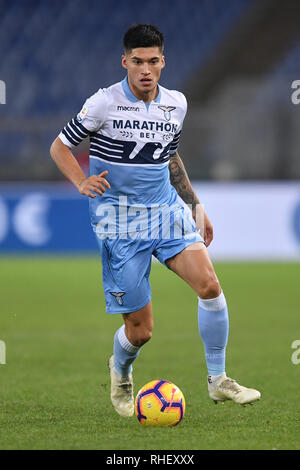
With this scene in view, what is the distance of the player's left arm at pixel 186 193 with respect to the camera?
216 inches

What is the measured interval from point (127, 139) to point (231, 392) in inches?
60.5

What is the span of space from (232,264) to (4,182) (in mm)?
4341

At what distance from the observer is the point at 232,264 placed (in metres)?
14.8

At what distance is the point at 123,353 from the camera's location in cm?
529

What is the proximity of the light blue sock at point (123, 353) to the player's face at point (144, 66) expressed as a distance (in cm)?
145

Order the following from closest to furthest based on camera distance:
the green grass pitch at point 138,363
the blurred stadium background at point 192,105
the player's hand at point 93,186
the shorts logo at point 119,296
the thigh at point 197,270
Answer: the green grass pitch at point 138,363
the player's hand at point 93,186
the thigh at point 197,270
the shorts logo at point 119,296
the blurred stadium background at point 192,105

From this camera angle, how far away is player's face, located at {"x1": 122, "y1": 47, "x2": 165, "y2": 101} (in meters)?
4.94

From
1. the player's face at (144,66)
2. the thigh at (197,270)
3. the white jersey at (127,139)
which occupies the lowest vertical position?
the thigh at (197,270)

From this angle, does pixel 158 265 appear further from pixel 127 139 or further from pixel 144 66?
pixel 144 66

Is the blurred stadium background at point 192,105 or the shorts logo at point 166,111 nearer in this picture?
the shorts logo at point 166,111

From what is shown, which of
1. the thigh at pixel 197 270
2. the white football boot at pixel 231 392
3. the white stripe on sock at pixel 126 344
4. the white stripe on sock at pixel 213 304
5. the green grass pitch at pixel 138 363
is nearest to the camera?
the green grass pitch at pixel 138 363

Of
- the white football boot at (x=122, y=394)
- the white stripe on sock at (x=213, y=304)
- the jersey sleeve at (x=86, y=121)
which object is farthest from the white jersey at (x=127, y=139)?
the white football boot at (x=122, y=394)

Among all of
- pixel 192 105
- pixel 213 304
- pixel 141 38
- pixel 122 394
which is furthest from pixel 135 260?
pixel 192 105

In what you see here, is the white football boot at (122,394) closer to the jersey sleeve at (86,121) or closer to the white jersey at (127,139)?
the white jersey at (127,139)
